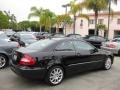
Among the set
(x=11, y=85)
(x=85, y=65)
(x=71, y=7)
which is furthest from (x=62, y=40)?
(x=71, y=7)

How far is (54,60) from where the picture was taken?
6.04 m

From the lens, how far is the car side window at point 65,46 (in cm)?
639

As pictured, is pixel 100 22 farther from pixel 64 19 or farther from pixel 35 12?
pixel 35 12

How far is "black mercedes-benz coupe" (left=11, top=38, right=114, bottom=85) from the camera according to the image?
18.8ft

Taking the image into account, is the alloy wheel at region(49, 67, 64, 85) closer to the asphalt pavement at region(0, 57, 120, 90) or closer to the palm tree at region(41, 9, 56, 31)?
the asphalt pavement at region(0, 57, 120, 90)

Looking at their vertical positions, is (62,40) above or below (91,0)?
below

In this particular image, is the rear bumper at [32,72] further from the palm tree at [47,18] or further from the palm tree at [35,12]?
the palm tree at [35,12]

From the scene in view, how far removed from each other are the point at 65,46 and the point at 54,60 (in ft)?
2.60

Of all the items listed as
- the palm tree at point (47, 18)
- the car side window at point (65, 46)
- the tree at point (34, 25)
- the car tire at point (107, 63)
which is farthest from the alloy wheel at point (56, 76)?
the tree at point (34, 25)

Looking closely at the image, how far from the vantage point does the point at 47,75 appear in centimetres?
592

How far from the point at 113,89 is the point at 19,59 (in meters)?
2.99

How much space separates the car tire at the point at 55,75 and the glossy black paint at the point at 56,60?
130 mm

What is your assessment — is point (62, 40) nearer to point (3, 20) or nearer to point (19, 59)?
point (19, 59)

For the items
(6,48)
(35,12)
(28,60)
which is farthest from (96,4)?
(35,12)
